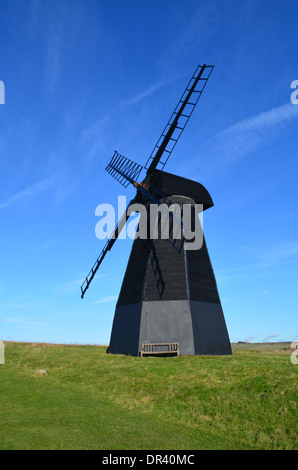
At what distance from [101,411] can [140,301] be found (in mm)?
11905

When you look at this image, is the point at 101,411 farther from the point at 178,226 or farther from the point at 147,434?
the point at 178,226

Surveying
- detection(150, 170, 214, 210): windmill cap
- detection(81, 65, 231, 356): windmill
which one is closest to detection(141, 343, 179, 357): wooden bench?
detection(81, 65, 231, 356): windmill

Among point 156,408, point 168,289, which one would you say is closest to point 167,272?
point 168,289

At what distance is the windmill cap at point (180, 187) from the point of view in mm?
26141

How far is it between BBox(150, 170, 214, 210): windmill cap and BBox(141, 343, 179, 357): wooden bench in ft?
34.6

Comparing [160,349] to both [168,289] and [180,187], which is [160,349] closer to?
[168,289]

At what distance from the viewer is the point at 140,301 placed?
23906 millimetres

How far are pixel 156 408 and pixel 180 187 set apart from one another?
1749 cm

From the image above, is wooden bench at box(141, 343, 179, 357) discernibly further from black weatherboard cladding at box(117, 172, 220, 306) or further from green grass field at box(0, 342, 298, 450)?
green grass field at box(0, 342, 298, 450)

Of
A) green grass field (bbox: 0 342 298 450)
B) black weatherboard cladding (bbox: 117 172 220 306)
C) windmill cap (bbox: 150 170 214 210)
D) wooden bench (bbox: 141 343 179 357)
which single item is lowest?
green grass field (bbox: 0 342 298 450)

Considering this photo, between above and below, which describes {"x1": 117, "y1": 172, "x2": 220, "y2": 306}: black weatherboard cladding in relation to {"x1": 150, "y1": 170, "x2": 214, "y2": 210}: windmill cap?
below

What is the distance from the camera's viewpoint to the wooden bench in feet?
73.8

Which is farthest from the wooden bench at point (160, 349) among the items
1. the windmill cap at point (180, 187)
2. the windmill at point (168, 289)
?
the windmill cap at point (180, 187)
